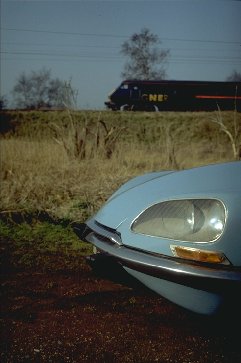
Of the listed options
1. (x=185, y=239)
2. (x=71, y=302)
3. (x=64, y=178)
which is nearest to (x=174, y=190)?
(x=185, y=239)

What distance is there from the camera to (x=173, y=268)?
4.66 feet

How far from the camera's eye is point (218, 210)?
4.73ft

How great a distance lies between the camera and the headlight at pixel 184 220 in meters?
1.43

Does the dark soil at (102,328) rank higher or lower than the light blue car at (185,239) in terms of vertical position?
lower

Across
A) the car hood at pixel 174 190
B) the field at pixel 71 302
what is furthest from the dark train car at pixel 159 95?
the car hood at pixel 174 190

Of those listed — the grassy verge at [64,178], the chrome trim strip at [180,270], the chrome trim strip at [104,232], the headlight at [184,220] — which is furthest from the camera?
the grassy verge at [64,178]

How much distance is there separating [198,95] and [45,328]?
872 inches

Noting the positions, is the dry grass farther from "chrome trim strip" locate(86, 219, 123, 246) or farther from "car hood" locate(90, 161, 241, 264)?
"car hood" locate(90, 161, 241, 264)

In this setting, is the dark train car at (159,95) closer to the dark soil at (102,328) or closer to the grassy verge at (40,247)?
the grassy verge at (40,247)


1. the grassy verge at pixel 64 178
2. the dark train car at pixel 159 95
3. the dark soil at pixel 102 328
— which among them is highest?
the dark train car at pixel 159 95

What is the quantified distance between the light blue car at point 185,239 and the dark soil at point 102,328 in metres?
0.13

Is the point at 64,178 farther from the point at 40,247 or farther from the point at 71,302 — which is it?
the point at 71,302

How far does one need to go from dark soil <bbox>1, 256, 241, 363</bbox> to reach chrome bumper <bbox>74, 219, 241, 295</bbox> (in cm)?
18

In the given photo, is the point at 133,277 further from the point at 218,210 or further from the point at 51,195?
the point at 51,195
